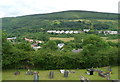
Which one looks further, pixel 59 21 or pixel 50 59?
pixel 59 21

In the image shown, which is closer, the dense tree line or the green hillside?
the dense tree line

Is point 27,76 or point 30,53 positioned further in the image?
point 30,53

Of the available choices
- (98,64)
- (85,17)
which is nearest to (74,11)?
(85,17)

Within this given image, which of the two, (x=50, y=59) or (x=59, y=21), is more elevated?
(x=59, y=21)

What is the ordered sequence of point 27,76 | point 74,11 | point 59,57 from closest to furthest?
point 27,76 < point 59,57 < point 74,11

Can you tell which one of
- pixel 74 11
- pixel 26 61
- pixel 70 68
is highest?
pixel 74 11

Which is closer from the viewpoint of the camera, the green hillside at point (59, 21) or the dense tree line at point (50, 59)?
the dense tree line at point (50, 59)

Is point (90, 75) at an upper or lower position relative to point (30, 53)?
lower

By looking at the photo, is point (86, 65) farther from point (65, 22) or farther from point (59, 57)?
point (65, 22)
